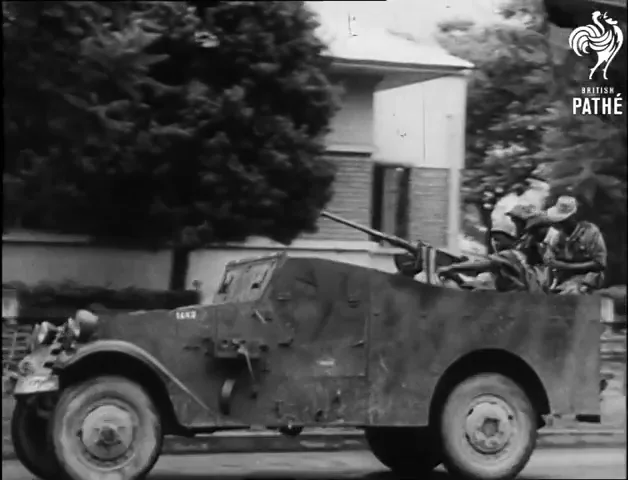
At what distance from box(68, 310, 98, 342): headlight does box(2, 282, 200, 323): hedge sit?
10.2 ft

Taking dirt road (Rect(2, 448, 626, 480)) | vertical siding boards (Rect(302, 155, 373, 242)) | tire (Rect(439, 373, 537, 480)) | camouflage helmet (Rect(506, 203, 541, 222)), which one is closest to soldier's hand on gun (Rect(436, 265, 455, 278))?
tire (Rect(439, 373, 537, 480))

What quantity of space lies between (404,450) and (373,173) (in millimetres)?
4008

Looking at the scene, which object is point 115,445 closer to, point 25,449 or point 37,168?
point 25,449

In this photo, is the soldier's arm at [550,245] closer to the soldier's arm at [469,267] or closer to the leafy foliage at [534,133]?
the soldier's arm at [469,267]

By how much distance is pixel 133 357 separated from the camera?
7.08 meters

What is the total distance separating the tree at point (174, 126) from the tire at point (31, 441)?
3.12 meters

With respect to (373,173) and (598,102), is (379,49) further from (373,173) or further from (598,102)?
(598,102)

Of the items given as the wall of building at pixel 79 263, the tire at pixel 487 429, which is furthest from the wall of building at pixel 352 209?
the tire at pixel 487 429

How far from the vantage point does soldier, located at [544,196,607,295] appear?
844cm

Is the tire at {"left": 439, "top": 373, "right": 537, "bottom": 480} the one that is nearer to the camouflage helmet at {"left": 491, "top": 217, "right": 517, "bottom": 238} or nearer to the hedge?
the camouflage helmet at {"left": 491, "top": 217, "right": 517, "bottom": 238}

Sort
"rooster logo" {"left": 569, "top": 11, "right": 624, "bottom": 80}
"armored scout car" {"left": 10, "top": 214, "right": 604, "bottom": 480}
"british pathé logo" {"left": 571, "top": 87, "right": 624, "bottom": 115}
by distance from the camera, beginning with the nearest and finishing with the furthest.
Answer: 1. "armored scout car" {"left": 10, "top": 214, "right": 604, "bottom": 480}
2. "rooster logo" {"left": 569, "top": 11, "right": 624, "bottom": 80}
3. "british pathé logo" {"left": 571, "top": 87, "right": 624, "bottom": 115}

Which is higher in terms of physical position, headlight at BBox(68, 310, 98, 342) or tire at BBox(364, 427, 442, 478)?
headlight at BBox(68, 310, 98, 342)

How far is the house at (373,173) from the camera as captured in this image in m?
10.6

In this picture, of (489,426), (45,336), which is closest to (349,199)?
(489,426)
